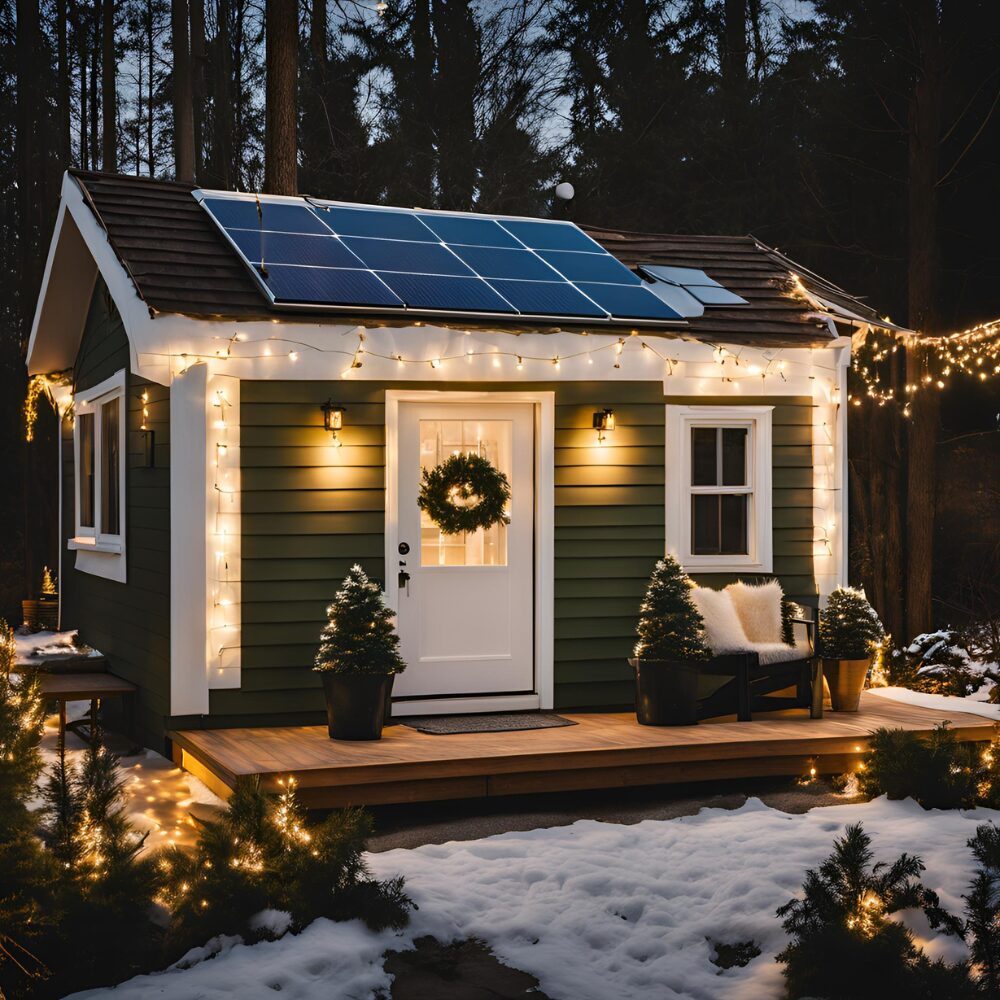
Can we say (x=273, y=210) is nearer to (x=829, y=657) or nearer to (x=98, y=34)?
(x=829, y=657)

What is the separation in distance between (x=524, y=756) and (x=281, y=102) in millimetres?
7751

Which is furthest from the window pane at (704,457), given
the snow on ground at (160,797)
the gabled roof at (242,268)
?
the snow on ground at (160,797)

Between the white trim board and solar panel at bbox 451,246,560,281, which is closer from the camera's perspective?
the white trim board

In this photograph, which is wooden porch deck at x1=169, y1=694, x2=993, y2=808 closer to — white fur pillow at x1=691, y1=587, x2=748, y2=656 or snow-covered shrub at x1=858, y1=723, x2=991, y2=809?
white fur pillow at x1=691, y1=587, x2=748, y2=656

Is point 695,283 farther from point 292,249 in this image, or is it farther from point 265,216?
point 265,216

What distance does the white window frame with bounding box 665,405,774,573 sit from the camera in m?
8.27

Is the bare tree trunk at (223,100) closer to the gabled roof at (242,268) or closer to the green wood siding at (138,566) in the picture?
the green wood siding at (138,566)

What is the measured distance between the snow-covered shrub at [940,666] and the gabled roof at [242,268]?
12.7ft

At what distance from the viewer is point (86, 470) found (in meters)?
Answer: 10.3

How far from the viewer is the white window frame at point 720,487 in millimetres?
8266

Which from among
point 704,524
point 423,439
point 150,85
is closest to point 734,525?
point 704,524

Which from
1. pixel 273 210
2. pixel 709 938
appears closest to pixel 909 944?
pixel 709 938

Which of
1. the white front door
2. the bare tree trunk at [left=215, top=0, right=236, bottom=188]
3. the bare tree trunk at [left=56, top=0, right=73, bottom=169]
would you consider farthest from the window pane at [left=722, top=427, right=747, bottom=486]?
the bare tree trunk at [left=56, top=0, right=73, bottom=169]

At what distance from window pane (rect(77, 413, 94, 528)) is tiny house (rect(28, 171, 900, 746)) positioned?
3.20 feet
